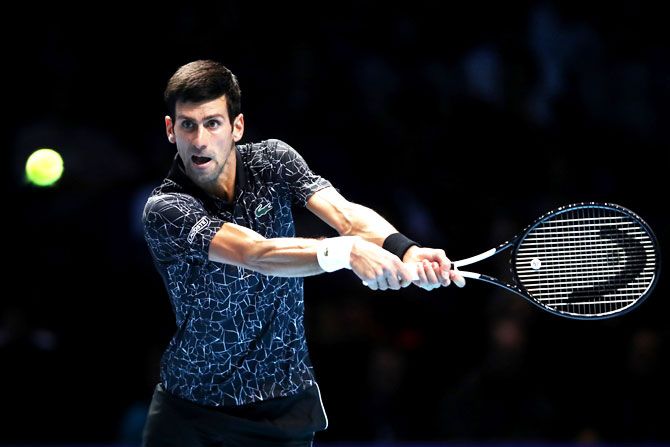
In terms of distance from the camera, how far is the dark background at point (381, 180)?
865 centimetres

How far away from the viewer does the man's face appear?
4.96 metres

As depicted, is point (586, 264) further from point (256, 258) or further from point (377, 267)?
point (256, 258)

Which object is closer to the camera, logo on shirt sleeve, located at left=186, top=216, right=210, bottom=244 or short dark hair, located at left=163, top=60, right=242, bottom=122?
logo on shirt sleeve, located at left=186, top=216, right=210, bottom=244

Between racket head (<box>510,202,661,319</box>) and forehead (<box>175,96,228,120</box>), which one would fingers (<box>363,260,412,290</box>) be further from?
forehead (<box>175,96,228,120</box>)

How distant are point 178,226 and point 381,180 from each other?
508 centimetres

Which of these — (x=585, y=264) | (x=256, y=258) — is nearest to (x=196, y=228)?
(x=256, y=258)

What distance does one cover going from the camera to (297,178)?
5.22 meters

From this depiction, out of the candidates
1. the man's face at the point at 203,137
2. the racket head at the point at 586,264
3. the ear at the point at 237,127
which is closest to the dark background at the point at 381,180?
the racket head at the point at 586,264

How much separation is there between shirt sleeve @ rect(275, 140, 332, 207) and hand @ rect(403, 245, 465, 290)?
595mm

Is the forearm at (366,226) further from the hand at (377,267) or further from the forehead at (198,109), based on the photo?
the forehead at (198,109)

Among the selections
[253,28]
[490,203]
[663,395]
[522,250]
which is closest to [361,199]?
[490,203]

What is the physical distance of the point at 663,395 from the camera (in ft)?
28.0

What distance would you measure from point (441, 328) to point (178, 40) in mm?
3499

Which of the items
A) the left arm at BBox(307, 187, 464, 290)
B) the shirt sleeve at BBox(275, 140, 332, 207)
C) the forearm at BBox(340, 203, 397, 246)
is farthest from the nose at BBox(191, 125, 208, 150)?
the forearm at BBox(340, 203, 397, 246)
